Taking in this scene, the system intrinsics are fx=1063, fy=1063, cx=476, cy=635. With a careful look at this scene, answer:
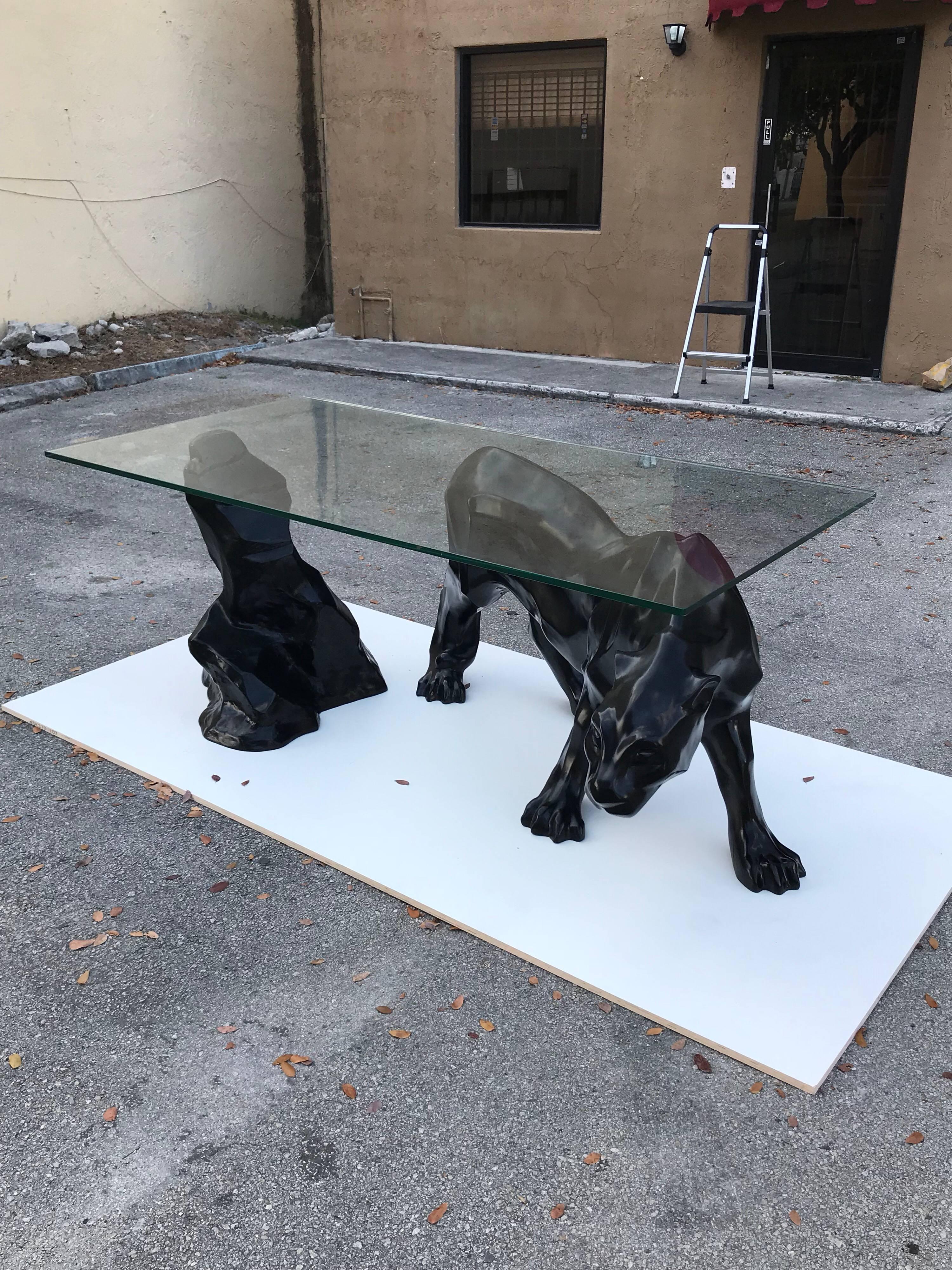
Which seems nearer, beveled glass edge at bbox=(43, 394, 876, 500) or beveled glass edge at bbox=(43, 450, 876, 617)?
beveled glass edge at bbox=(43, 450, 876, 617)

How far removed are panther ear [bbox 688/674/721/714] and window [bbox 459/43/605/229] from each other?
7894 mm

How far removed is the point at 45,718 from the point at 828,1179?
2.73 meters

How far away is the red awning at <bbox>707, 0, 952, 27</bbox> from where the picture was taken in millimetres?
7312

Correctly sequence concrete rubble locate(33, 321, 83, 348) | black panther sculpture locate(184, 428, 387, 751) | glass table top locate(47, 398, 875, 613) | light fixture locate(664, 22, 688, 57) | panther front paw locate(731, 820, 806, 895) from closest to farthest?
glass table top locate(47, 398, 875, 613), panther front paw locate(731, 820, 806, 895), black panther sculpture locate(184, 428, 387, 751), light fixture locate(664, 22, 688, 57), concrete rubble locate(33, 321, 83, 348)

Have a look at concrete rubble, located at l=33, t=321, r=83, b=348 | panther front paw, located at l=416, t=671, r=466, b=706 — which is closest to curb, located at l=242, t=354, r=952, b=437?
concrete rubble, located at l=33, t=321, r=83, b=348

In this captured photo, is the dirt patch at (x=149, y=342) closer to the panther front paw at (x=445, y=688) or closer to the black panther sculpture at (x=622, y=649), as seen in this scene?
the panther front paw at (x=445, y=688)

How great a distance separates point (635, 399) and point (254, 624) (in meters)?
5.26

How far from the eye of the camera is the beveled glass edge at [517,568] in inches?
84.9

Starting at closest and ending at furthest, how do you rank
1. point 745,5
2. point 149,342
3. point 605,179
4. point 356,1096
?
point 356,1096
point 745,5
point 605,179
point 149,342

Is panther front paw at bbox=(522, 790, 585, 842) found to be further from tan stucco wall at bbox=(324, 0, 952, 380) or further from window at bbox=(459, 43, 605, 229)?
window at bbox=(459, 43, 605, 229)

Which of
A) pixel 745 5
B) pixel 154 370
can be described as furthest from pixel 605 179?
pixel 154 370

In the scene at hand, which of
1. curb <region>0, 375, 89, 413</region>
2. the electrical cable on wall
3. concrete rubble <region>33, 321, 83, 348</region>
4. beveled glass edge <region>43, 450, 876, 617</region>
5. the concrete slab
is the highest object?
the electrical cable on wall

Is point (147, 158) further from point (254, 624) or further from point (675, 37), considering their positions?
point (254, 624)

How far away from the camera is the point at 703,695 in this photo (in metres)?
2.31
